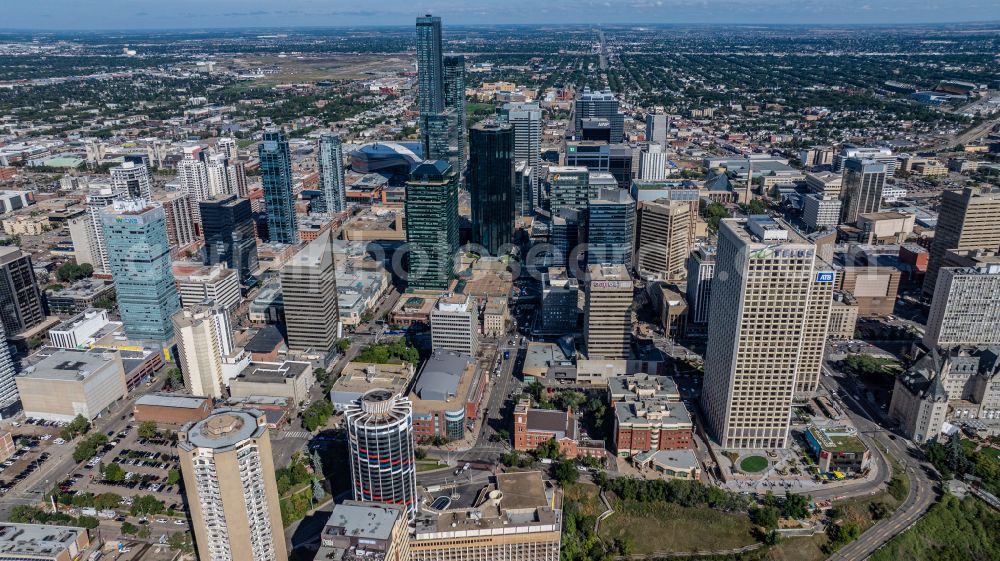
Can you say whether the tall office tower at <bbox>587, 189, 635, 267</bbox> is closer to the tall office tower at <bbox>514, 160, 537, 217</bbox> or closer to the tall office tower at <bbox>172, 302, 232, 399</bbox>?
the tall office tower at <bbox>514, 160, 537, 217</bbox>

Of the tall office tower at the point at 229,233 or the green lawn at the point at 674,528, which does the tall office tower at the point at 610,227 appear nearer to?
the green lawn at the point at 674,528

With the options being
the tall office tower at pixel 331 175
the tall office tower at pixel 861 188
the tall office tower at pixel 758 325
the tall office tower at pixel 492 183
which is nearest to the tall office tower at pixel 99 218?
the tall office tower at pixel 331 175

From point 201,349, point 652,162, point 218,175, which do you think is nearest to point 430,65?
point 218,175

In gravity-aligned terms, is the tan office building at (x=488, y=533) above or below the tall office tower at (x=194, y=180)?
below

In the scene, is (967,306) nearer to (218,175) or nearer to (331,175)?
(331,175)

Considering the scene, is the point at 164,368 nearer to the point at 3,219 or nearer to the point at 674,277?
the point at 674,277

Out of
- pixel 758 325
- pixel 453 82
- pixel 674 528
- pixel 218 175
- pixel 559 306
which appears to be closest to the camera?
pixel 674 528
